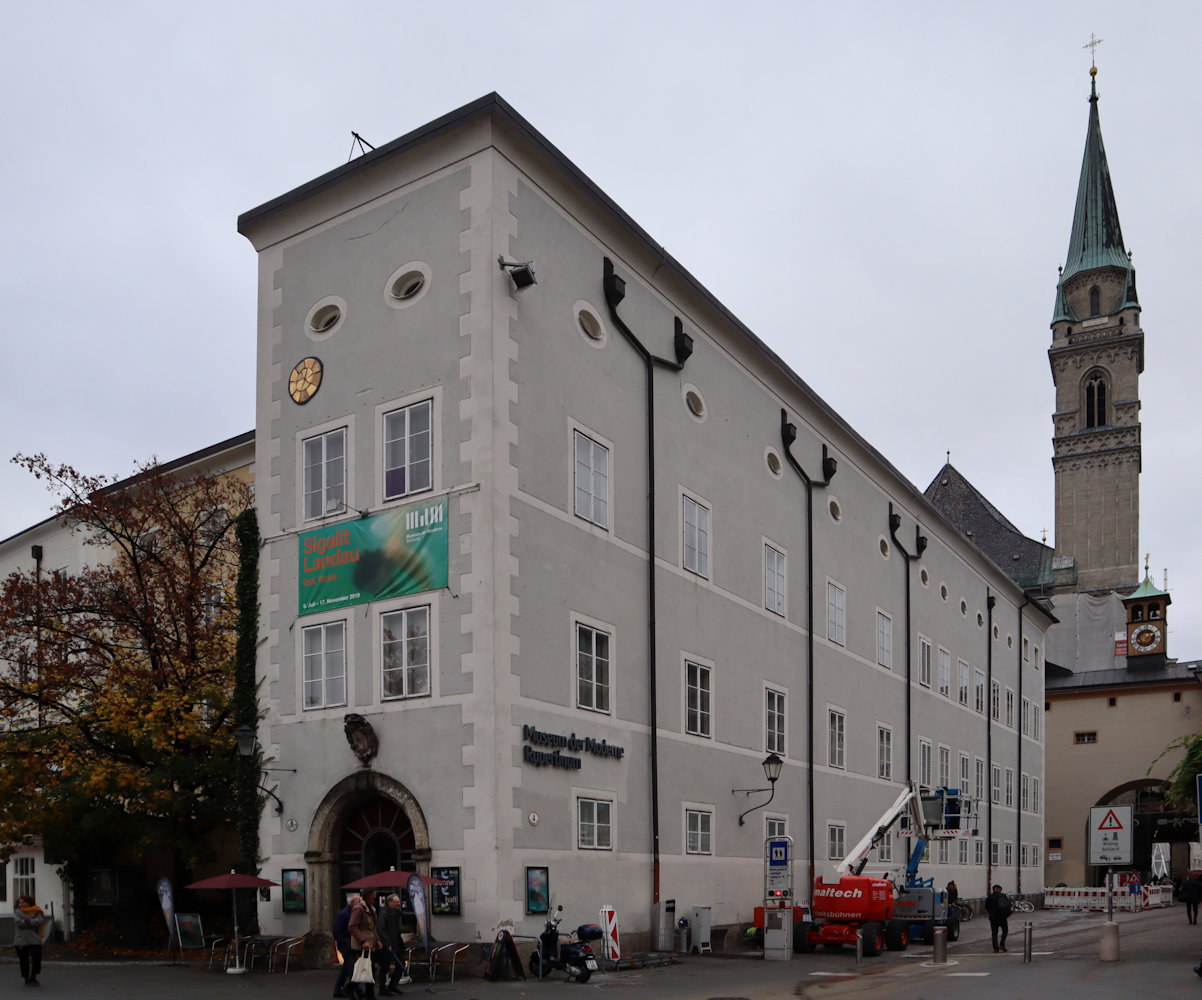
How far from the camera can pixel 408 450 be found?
77.3ft

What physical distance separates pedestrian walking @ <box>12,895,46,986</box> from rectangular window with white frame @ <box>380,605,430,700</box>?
6559 mm

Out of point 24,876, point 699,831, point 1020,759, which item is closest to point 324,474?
point 699,831

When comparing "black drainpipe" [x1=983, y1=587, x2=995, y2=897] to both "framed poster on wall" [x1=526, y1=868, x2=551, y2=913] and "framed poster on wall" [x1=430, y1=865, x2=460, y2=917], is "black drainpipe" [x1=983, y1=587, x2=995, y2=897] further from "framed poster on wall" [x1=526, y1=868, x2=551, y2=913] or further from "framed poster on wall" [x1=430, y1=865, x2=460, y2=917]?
"framed poster on wall" [x1=430, y1=865, x2=460, y2=917]

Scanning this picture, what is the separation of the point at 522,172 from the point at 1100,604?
85.4 meters

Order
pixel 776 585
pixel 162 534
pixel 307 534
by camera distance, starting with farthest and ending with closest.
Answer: pixel 776 585, pixel 162 534, pixel 307 534

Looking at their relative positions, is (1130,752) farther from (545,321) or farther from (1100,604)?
(545,321)

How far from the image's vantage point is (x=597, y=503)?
1006 inches

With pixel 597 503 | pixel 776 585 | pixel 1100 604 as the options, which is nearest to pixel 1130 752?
pixel 1100 604

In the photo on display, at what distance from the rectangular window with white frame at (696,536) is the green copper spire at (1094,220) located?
320 ft

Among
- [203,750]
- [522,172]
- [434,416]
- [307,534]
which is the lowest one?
[203,750]

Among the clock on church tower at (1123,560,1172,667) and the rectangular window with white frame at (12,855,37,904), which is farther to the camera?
the clock on church tower at (1123,560,1172,667)

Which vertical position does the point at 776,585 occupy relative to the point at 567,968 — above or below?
above

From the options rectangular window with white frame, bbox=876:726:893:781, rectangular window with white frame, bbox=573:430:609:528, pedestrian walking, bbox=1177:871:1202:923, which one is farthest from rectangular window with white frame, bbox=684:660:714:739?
pedestrian walking, bbox=1177:871:1202:923

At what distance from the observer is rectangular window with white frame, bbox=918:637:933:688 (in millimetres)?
44719
